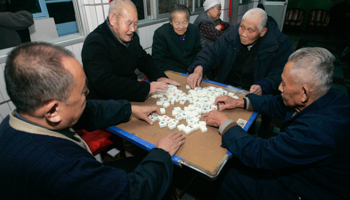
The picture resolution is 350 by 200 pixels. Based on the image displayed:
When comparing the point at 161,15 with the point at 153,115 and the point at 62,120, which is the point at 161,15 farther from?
the point at 62,120

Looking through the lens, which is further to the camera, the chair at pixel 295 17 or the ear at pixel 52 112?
the chair at pixel 295 17

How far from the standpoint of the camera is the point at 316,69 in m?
1.25

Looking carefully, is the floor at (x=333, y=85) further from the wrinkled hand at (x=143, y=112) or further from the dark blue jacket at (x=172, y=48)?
the dark blue jacket at (x=172, y=48)

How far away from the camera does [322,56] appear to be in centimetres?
127

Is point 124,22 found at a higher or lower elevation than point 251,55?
higher

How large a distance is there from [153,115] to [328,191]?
146cm

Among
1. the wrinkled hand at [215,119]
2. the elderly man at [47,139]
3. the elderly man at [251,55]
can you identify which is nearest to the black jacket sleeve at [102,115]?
the elderly man at [47,139]

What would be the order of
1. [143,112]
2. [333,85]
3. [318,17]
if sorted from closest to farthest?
[143,112] → [333,85] → [318,17]

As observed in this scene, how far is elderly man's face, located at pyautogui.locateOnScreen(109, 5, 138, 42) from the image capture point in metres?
2.10

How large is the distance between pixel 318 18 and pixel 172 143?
13100 millimetres

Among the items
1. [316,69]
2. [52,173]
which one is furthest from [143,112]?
[316,69]

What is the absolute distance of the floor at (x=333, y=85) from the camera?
2215mm

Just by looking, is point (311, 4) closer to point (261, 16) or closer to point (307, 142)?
point (261, 16)

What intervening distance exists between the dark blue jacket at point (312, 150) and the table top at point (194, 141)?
0.12 metres
